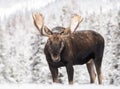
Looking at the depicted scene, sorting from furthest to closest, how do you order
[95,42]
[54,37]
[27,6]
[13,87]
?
[27,6] < [95,42] < [54,37] < [13,87]

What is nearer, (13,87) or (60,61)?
(13,87)

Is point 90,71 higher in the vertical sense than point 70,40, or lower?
lower

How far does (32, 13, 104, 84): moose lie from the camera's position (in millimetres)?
7117

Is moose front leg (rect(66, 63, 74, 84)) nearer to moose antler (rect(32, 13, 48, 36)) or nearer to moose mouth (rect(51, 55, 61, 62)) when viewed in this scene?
moose mouth (rect(51, 55, 61, 62))

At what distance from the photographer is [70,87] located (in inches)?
248

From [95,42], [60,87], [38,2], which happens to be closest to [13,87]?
[60,87]

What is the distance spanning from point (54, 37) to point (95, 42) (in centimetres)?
93

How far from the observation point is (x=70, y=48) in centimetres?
734

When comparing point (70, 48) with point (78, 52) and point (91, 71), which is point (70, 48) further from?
point (91, 71)

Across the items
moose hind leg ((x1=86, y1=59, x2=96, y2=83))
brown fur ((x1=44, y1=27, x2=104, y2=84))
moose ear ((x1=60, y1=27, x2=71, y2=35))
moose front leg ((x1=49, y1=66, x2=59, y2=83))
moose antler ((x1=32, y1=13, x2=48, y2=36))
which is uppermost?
moose antler ((x1=32, y1=13, x2=48, y2=36))

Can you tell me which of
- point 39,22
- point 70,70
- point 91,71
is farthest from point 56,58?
point 91,71

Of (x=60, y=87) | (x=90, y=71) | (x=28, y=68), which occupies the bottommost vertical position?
(x=28, y=68)

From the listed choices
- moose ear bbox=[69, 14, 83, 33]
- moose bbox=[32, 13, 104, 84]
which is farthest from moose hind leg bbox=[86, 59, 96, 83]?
moose ear bbox=[69, 14, 83, 33]

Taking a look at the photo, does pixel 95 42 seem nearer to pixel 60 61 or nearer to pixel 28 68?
pixel 60 61
